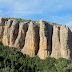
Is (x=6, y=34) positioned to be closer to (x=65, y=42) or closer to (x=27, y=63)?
(x=27, y=63)

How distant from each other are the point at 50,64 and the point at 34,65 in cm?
264

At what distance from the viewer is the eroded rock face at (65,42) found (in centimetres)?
3634

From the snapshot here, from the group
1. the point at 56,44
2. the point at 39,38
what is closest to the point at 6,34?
the point at 39,38

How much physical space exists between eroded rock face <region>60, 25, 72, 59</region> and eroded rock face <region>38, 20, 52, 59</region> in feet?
8.69

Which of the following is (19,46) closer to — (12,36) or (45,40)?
(12,36)

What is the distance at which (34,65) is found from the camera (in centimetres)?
3819

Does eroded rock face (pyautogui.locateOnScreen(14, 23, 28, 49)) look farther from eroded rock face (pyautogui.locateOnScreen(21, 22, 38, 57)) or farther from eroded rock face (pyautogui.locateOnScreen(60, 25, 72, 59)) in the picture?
eroded rock face (pyautogui.locateOnScreen(60, 25, 72, 59))

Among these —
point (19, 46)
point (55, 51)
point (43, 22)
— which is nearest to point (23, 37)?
point (19, 46)

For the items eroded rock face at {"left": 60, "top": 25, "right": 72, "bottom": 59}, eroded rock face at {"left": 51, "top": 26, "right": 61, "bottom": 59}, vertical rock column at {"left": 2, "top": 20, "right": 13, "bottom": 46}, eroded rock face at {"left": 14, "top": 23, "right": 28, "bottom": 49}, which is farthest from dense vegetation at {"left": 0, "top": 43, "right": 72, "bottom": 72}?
vertical rock column at {"left": 2, "top": 20, "right": 13, "bottom": 46}

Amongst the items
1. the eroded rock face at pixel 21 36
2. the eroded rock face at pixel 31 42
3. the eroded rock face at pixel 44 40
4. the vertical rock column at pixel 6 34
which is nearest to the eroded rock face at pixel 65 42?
the eroded rock face at pixel 44 40

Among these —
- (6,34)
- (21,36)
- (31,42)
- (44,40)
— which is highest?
(6,34)

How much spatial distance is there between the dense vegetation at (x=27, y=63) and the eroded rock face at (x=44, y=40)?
3.28ft

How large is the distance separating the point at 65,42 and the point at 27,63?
22.1 feet

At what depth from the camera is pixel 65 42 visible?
121 ft
